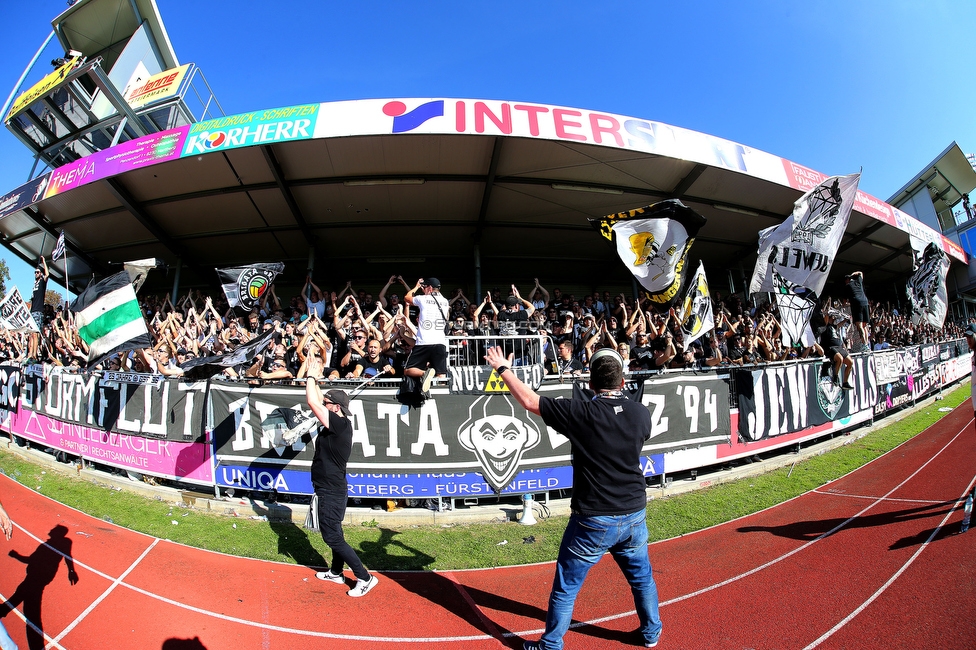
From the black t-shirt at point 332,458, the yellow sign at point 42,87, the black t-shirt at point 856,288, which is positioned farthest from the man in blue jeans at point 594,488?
the yellow sign at point 42,87

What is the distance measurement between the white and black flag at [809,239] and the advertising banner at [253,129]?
10.1 meters

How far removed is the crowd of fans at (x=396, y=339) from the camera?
Result: 750 cm

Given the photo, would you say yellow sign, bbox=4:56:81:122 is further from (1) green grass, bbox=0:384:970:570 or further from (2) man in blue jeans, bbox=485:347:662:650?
(2) man in blue jeans, bbox=485:347:662:650

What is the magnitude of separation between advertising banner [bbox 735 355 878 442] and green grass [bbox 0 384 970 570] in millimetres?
938

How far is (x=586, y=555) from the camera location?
9.40 feet

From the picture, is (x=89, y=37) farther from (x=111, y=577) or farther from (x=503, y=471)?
(x=503, y=471)

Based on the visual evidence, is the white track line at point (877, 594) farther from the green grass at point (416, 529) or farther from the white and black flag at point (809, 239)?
the white and black flag at point (809, 239)

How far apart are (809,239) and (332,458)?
8.81 meters

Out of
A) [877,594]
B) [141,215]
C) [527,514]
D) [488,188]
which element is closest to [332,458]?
[527,514]

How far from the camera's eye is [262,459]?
6.33 metres

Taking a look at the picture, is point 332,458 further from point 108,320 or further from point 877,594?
point 877,594

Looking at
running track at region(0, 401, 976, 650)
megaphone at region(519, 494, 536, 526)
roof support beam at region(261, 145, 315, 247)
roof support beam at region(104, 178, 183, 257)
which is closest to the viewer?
running track at region(0, 401, 976, 650)

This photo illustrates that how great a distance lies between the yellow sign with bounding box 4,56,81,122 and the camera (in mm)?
14820

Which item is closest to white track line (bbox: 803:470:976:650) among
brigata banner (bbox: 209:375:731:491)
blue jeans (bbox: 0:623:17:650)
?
brigata banner (bbox: 209:375:731:491)
